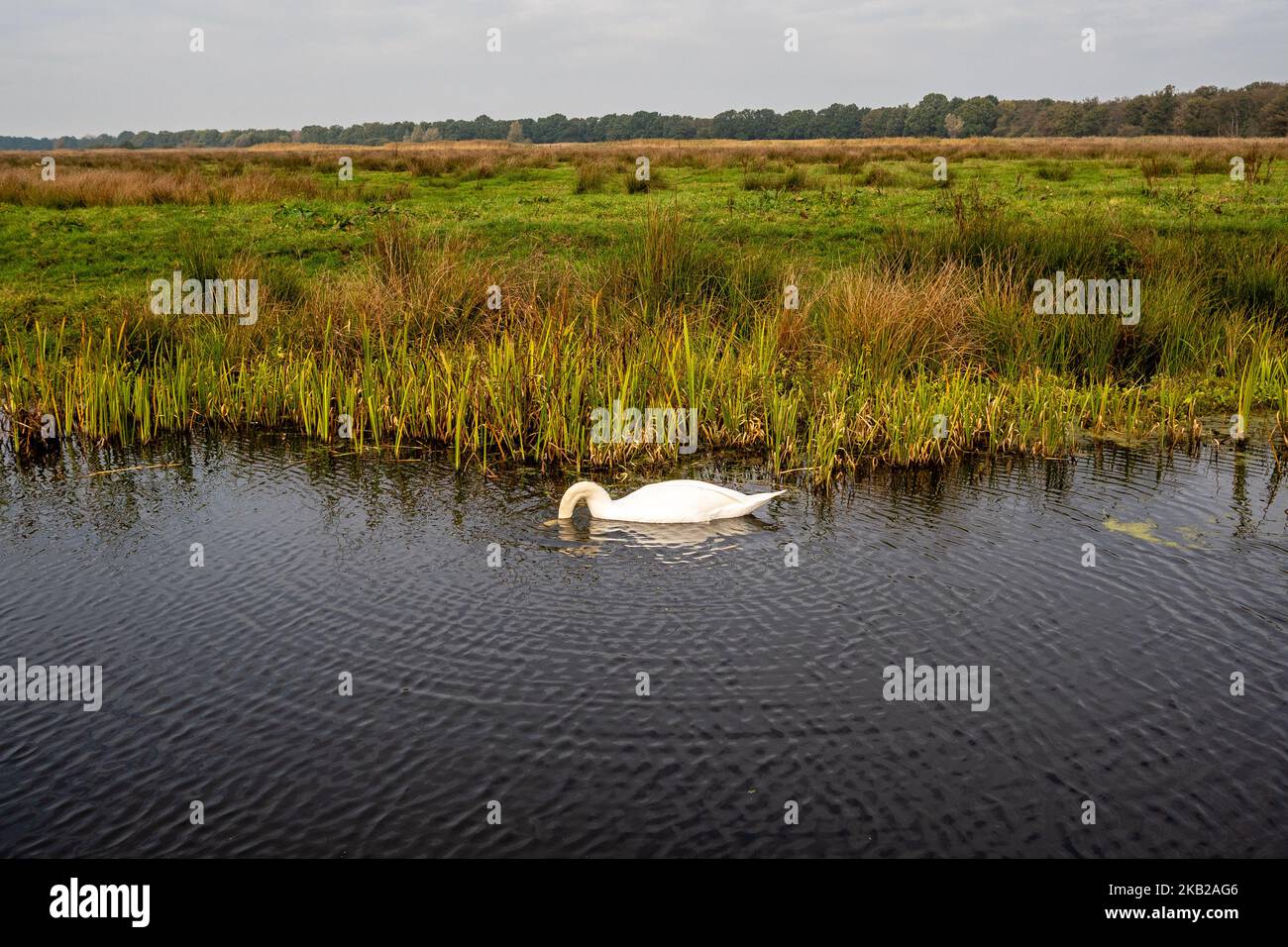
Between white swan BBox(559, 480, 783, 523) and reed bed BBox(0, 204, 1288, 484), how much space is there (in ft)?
4.23

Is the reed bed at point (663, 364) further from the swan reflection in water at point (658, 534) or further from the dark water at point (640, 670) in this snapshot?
the swan reflection in water at point (658, 534)

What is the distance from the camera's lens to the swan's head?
26.1 feet

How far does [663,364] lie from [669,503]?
2612 millimetres

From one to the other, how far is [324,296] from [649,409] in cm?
475

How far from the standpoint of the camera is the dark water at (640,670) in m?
4.49

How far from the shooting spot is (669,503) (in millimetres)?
7836

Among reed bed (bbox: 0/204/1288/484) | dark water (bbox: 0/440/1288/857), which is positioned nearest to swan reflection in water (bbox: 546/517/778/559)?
dark water (bbox: 0/440/1288/857)

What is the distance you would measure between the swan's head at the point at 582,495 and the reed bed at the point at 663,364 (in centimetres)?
153

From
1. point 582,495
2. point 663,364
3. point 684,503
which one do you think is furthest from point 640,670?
point 663,364

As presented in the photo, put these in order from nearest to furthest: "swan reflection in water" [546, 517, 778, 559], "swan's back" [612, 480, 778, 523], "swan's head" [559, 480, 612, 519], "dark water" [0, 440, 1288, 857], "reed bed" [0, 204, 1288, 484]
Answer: "dark water" [0, 440, 1288, 857] < "swan reflection in water" [546, 517, 778, 559] < "swan's back" [612, 480, 778, 523] < "swan's head" [559, 480, 612, 519] < "reed bed" [0, 204, 1288, 484]

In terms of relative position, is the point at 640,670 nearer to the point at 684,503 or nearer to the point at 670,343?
the point at 684,503

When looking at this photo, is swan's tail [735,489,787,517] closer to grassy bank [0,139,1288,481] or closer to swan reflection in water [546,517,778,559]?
swan reflection in water [546,517,778,559]

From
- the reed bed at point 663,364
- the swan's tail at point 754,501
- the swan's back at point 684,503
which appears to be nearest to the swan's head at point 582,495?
the swan's back at point 684,503
